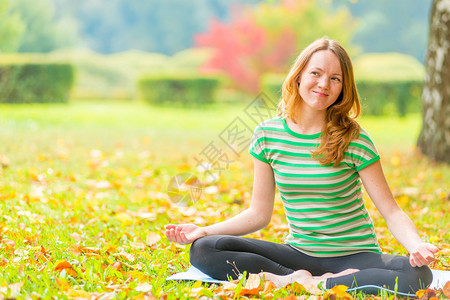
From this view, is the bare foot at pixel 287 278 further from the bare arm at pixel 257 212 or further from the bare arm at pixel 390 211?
the bare arm at pixel 390 211

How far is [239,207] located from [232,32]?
63.9 feet

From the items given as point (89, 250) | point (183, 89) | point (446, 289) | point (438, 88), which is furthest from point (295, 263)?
point (183, 89)

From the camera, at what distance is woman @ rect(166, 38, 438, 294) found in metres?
2.19

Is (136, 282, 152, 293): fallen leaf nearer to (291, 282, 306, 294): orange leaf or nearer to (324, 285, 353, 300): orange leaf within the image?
(291, 282, 306, 294): orange leaf

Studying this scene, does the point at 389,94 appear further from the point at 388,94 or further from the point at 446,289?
the point at 446,289

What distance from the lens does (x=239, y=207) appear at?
3.80 meters

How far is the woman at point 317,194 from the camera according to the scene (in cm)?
219

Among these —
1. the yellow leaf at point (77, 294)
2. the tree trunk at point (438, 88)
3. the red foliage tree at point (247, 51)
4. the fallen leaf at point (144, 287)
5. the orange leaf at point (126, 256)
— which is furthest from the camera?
the red foliage tree at point (247, 51)

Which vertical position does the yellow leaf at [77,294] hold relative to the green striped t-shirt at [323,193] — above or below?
below

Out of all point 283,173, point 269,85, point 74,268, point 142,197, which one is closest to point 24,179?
point 142,197

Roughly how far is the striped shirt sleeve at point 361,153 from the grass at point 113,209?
24.1 inches

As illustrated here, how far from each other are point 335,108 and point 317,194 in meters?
0.38

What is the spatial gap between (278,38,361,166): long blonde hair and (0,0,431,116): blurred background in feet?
0.95

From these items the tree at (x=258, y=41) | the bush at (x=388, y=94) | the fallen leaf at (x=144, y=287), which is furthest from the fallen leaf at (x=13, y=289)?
the tree at (x=258, y=41)
